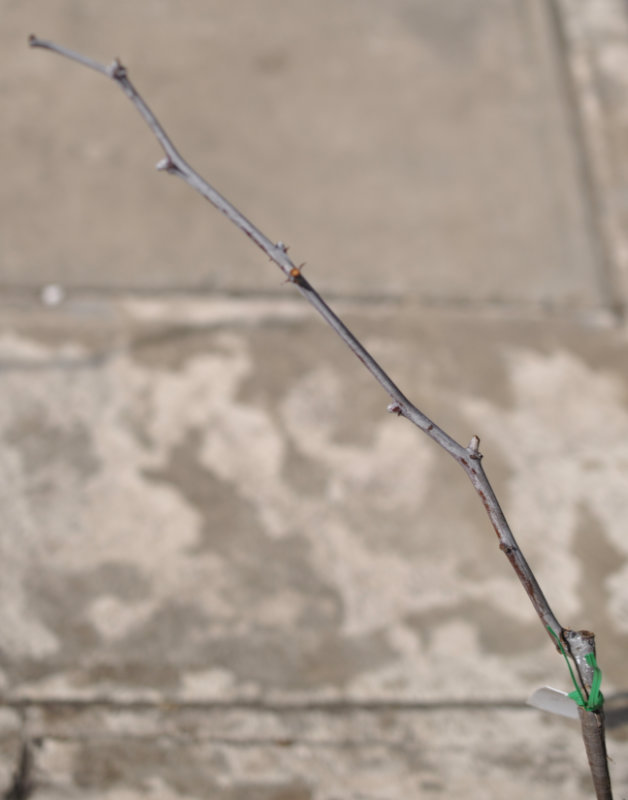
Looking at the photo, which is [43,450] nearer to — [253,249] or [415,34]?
[253,249]

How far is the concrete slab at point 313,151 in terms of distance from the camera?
98.0 inches

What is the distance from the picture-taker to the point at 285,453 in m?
2.06

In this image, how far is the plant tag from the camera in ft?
3.53

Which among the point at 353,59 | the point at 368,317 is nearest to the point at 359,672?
the point at 368,317

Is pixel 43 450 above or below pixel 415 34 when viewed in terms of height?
below

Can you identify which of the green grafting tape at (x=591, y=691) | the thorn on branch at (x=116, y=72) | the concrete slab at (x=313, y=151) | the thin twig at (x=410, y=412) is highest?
the concrete slab at (x=313, y=151)

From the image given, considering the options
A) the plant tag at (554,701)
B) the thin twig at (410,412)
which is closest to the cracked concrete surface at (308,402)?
the plant tag at (554,701)

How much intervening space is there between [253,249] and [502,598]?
45.7 inches

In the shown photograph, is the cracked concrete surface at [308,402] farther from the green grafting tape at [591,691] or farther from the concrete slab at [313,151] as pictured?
the green grafting tape at [591,691]

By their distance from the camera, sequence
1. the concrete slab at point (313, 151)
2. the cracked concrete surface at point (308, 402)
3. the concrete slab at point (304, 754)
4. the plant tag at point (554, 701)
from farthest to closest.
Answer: the concrete slab at point (313, 151)
the cracked concrete surface at point (308, 402)
the concrete slab at point (304, 754)
the plant tag at point (554, 701)

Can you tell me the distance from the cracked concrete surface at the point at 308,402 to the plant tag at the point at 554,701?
1.48ft

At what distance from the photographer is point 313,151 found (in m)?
2.79

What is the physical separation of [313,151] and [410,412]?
1.92 meters

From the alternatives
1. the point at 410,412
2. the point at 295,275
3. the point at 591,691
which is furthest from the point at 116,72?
the point at 591,691
